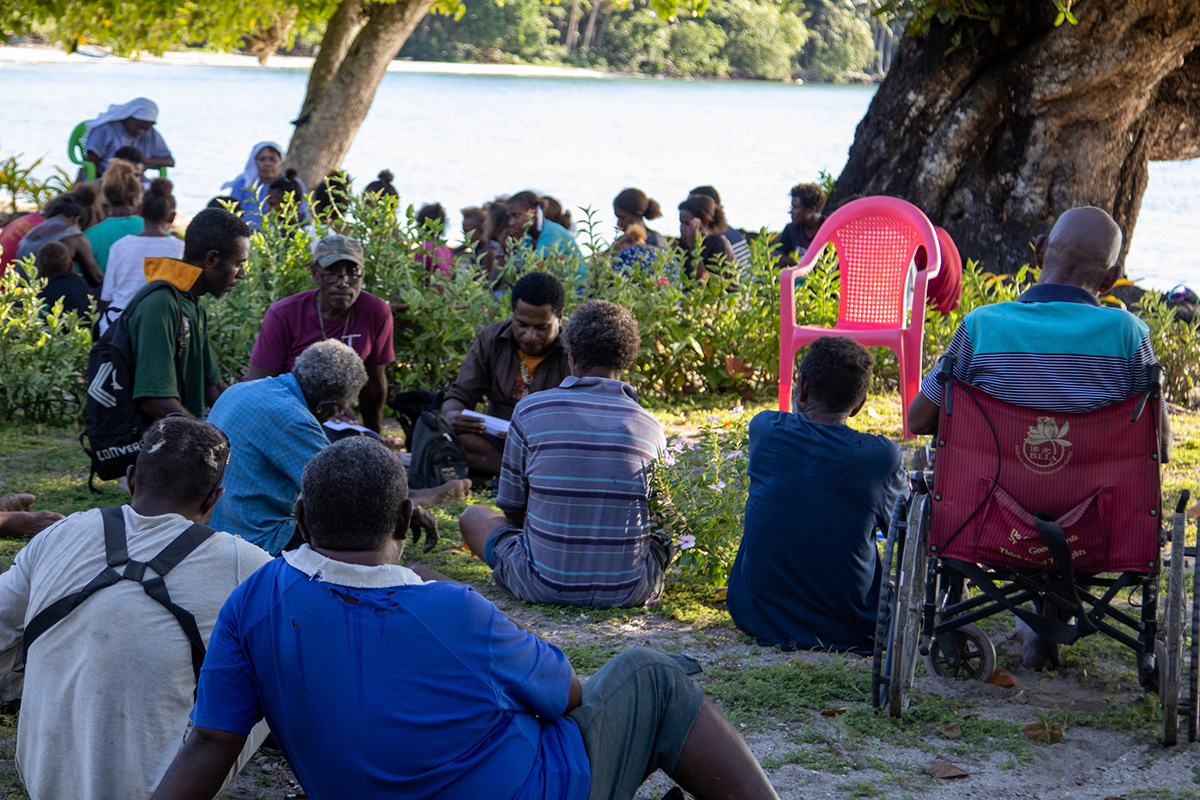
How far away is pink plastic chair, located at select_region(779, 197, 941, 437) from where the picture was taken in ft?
25.2

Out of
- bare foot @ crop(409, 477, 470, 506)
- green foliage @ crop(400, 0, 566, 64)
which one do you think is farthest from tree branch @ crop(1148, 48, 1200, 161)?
green foliage @ crop(400, 0, 566, 64)

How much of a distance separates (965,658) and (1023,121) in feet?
22.3

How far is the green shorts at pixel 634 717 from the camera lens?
2545mm

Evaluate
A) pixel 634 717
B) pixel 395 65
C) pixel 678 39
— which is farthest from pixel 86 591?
pixel 678 39

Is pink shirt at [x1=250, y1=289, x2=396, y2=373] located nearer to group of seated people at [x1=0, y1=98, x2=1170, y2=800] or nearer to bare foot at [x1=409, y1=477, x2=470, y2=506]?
group of seated people at [x1=0, y1=98, x2=1170, y2=800]

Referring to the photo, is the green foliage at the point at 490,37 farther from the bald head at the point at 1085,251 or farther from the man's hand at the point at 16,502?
the bald head at the point at 1085,251

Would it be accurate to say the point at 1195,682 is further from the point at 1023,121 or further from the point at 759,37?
the point at 759,37

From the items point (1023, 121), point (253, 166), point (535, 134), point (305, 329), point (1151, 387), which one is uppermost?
point (535, 134)

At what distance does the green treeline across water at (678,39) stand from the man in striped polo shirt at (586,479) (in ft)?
206

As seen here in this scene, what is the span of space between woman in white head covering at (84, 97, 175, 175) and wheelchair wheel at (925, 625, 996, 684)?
35.6 feet

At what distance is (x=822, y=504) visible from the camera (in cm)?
415

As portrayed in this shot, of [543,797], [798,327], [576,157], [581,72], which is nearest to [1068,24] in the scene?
[798,327]

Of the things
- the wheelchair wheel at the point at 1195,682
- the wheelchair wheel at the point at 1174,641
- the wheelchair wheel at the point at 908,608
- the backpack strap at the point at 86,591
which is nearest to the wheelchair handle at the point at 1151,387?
the wheelchair wheel at the point at 1174,641

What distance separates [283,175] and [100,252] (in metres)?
2.91
